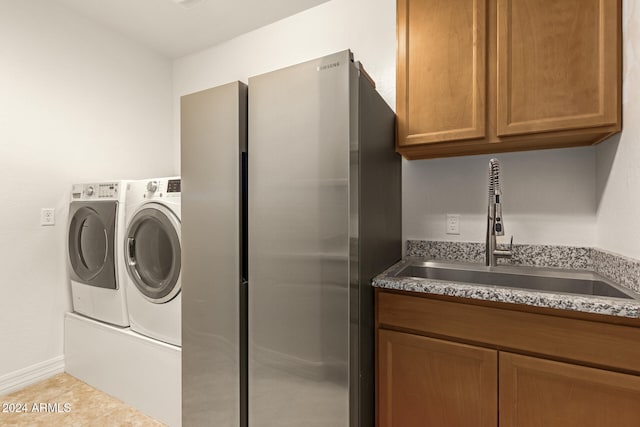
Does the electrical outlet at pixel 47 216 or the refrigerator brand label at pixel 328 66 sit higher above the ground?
the refrigerator brand label at pixel 328 66

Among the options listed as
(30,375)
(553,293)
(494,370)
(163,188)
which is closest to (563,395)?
(494,370)

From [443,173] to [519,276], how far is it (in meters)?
0.70

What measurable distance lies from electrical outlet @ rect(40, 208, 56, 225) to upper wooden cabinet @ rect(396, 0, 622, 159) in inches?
100

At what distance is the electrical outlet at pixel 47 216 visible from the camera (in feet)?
7.50

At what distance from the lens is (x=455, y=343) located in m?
1.24

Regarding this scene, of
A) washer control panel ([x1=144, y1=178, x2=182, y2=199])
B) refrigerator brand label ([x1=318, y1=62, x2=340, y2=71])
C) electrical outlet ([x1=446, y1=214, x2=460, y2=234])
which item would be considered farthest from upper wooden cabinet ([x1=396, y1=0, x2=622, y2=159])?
washer control panel ([x1=144, y1=178, x2=182, y2=199])

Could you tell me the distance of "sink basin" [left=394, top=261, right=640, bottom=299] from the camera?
57.6 inches

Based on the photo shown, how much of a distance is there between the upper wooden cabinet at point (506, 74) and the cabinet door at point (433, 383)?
950 millimetres

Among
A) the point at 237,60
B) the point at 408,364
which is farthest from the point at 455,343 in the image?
the point at 237,60

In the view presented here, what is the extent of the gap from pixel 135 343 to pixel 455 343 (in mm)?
1869

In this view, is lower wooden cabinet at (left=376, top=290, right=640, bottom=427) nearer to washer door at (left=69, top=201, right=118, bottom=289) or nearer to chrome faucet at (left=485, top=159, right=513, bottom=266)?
chrome faucet at (left=485, top=159, right=513, bottom=266)

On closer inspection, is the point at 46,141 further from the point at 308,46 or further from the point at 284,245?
the point at 284,245

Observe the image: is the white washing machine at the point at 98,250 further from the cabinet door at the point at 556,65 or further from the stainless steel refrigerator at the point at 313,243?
the cabinet door at the point at 556,65

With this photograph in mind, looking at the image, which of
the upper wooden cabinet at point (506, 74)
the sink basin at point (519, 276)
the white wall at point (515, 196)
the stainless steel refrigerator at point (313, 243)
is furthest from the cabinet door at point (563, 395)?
the upper wooden cabinet at point (506, 74)
